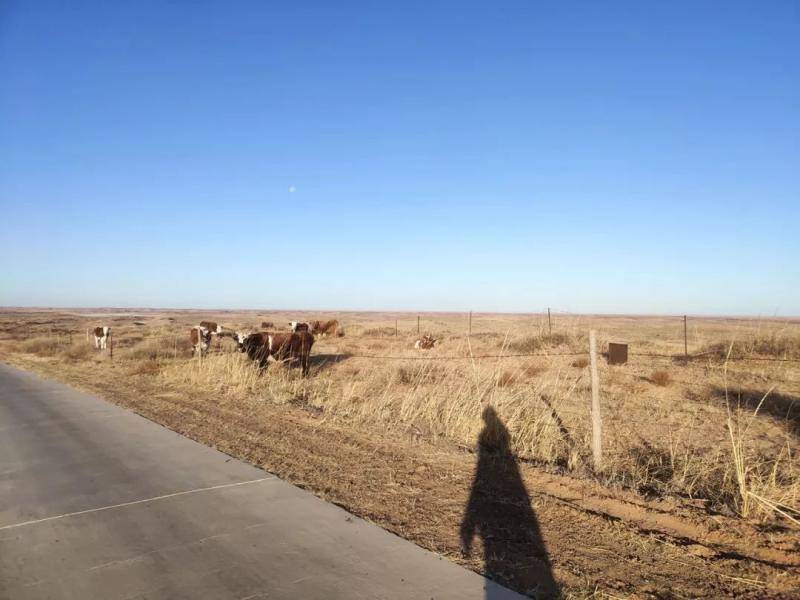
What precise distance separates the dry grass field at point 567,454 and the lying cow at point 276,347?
0.57m

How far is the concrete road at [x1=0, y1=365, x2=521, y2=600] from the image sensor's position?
3.78 meters

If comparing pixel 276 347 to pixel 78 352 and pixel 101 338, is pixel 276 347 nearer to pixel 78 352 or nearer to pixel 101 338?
pixel 78 352

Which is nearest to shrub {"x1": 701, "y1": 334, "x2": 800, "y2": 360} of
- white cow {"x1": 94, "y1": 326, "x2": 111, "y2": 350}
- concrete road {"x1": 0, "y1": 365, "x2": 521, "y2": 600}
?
concrete road {"x1": 0, "y1": 365, "x2": 521, "y2": 600}

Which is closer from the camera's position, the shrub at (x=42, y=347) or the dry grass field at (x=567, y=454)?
the dry grass field at (x=567, y=454)

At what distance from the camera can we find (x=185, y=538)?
454 cm

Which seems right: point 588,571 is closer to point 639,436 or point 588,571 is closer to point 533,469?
point 533,469

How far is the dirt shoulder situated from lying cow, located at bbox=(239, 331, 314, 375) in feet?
29.1

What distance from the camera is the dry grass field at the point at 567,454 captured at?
4426 mm

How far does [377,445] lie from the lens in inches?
324

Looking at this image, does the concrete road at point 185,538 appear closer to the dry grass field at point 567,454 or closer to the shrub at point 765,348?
the dry grass field at point 567,454

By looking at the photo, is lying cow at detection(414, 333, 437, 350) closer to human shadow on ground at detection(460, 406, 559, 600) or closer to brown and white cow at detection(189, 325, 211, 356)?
brown and white cow at detection(189, 325, 211, 356)

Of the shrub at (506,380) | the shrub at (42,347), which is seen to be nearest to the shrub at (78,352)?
the shrub at (42,347)

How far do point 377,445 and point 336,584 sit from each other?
14.4 feet

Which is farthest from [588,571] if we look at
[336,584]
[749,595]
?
[336,584]
